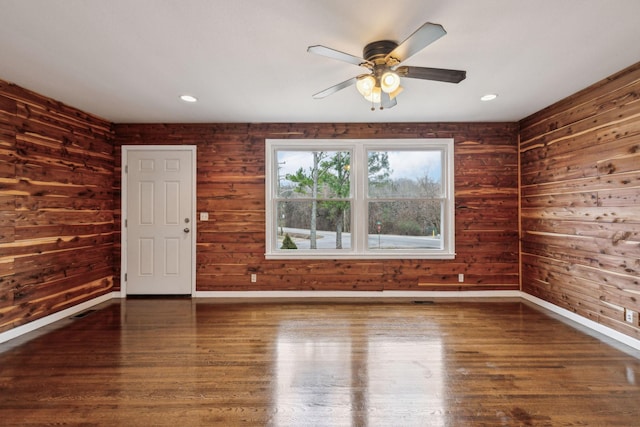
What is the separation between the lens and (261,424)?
177cm

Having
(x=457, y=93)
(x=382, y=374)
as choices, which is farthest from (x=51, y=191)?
(x=457, y=93)

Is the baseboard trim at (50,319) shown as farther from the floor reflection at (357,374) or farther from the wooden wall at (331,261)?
the floor reflection at (357,374)

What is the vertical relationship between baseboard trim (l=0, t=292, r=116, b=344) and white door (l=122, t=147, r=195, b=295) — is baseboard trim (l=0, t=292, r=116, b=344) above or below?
below

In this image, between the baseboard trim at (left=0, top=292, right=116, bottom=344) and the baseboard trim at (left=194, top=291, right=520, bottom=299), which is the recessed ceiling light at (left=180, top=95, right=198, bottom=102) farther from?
the baseboard trim at (left=0, top=292, right=116, bottom=344)

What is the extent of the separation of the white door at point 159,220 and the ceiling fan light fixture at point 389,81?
3.03m

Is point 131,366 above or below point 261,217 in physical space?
below

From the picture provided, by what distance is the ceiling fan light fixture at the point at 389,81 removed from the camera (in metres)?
2.14

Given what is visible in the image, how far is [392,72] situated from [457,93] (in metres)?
1.46

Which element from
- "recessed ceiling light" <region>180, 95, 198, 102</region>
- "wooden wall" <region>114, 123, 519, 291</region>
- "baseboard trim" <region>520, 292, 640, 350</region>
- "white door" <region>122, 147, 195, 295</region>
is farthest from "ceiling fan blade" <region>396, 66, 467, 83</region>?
"white door" <region>122, 147, 195, 295</region>

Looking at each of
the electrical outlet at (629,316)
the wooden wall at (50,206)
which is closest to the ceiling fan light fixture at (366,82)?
the electrical outlet at (629,316)

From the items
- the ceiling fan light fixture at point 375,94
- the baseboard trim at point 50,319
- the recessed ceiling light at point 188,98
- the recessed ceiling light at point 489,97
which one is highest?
the recessed ceiling light at point 489,97

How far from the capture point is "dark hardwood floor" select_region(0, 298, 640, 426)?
6.06 feet

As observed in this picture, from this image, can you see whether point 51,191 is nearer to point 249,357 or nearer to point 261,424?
point 249,357

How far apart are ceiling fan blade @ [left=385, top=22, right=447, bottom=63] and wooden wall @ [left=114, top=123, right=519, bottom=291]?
7.49 feet
